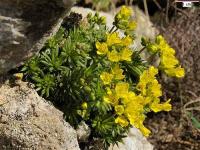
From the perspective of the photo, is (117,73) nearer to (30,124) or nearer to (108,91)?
(108,91)

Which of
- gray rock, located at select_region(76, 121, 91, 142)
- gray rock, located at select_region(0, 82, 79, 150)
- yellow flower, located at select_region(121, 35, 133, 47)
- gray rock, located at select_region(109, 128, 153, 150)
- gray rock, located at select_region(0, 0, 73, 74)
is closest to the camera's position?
gray rock, located at select_region(0, 0, 73, 74)

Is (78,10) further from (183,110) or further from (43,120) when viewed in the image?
Answer: (43,120)

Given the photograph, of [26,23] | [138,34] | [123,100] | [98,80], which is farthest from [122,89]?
[138,34]

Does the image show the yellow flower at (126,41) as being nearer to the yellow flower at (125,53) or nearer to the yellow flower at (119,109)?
the yellow flower at (125,53)

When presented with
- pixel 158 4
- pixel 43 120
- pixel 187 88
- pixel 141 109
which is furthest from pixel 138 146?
pixel 158 4

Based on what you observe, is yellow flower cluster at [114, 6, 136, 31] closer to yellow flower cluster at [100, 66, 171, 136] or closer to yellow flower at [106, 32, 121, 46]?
yellow flower at [106, 32, 121, 46]

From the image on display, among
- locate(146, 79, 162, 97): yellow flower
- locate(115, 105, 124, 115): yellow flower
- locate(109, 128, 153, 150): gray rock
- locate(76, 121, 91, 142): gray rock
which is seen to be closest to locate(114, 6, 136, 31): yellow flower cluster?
locate(146, 79, 162, 97): yellow flower

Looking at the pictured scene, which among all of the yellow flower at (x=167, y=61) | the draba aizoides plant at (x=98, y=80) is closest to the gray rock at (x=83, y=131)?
the draba aizoides plant at (x=98, y=80)

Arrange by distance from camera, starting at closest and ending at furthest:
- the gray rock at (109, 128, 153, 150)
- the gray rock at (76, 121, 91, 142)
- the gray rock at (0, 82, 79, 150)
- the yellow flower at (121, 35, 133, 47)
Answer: the gray rock at (0, 82, 79, 150) → the yellow flower at (121, 35, 133, 47) → the gray rock at (76, 121, 91, 142) → the gray rock at (109, 128, 153, 150)
